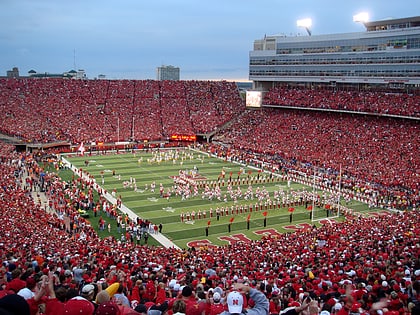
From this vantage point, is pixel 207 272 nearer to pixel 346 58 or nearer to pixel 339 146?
pixel 339 146

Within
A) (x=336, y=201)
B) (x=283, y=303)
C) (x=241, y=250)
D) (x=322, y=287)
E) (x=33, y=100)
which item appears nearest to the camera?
(x=283, y=303)

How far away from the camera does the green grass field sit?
21.7 meters

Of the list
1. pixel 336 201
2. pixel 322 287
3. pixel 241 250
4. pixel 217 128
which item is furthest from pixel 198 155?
pixel 322 287

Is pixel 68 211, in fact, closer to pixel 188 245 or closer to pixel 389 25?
pixel 188 245

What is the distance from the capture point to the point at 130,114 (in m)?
54.6

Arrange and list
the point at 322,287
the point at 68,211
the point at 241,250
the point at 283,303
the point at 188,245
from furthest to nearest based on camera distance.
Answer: the point at 68,211, the point at 188,245, the point at 241,250, the point at 322,287, the point at 283,303

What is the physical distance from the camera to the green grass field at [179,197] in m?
21.7

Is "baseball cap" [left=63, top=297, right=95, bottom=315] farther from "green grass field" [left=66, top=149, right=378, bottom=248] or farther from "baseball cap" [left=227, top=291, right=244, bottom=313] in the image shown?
"green grass field" [left=66, top=149, right=378, bottom=248]

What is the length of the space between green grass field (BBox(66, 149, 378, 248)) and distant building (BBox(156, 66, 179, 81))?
11383 cm

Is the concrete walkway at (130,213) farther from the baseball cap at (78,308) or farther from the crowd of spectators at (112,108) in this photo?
the baseball cap at (78,308)

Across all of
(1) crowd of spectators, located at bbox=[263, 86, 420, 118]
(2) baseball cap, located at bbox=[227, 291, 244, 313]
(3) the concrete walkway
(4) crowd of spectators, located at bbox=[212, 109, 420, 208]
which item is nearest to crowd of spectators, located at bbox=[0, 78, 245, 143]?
(4) crowd of spectators, located at bbox=[212, 109, 420, 208]

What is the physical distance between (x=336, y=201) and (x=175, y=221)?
969 centimetres

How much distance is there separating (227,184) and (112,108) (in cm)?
2927

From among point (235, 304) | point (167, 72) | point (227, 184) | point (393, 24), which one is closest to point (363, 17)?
point (393, 24)
